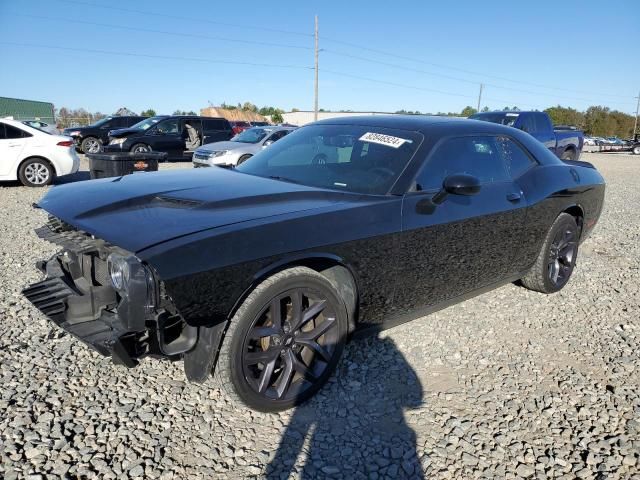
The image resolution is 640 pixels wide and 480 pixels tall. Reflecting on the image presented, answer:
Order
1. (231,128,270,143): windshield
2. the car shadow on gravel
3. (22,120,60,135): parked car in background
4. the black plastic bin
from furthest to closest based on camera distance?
(231,128,270,143): windshield, (22,120,60,135): parked car in background, the black plastic bin, the car shadow on gravel

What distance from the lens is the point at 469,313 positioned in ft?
12.9

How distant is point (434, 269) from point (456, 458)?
1181 mm

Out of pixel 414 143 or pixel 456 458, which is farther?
pixel 414 143

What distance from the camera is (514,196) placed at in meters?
3.64

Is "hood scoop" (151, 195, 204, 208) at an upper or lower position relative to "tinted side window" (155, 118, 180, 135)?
upper

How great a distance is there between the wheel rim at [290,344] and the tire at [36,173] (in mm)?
9295

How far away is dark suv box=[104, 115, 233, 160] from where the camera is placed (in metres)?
14.8

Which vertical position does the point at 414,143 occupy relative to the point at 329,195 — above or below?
Answer: above

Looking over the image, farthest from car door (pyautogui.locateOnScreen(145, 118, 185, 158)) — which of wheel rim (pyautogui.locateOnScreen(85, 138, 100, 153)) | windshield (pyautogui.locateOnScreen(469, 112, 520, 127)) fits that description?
windshield (pyautogui.locateOnScreen(469, 112, 520, 127))

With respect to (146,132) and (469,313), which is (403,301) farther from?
(146,132)

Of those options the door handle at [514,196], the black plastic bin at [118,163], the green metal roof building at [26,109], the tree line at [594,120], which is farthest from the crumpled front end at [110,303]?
the tree line at [594,120]

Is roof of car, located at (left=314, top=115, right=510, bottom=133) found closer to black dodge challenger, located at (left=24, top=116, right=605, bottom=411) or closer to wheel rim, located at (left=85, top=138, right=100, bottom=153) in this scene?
black dodge challenger, located at (left=24, top=116, right=605, bottom=411)

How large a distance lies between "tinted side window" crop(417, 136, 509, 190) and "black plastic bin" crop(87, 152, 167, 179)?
5.13 meters

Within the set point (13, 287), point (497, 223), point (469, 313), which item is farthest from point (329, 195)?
point (13, 287)
